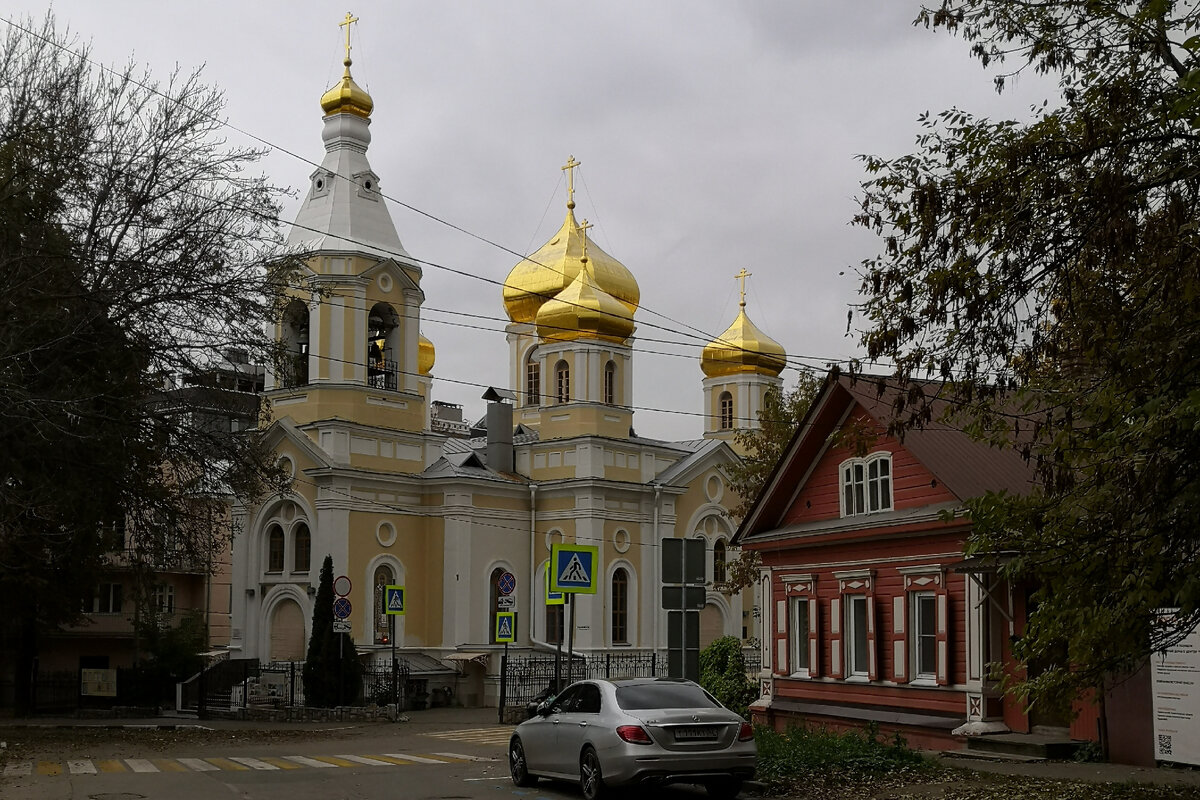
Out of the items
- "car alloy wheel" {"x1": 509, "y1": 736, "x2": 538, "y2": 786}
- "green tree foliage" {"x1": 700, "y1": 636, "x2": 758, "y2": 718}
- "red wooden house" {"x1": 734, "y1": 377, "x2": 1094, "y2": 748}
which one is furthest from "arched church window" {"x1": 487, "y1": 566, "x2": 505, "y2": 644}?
"car alloy wheel" {"x1": 509, "y1": 736, "x2": 538, "y2": 786}

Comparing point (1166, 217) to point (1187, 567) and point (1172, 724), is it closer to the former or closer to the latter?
point (1187, 567)

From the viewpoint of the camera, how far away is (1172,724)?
16156mm

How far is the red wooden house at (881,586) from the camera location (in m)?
20.3

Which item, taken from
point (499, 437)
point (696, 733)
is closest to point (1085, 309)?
point (696, 733)

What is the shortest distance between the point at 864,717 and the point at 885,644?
1.22 m

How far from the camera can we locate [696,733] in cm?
1463

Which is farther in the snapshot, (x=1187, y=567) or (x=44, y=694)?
(x=44, y=694)

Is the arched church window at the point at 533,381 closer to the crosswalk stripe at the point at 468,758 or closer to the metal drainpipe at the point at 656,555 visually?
the metal drainpipe at the point at 656,555

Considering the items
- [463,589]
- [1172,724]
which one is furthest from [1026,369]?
[463,589]

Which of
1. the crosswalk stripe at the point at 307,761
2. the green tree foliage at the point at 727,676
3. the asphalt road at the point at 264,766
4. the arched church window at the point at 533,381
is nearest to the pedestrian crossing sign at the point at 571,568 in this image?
the asphalt road at the point at 264,766

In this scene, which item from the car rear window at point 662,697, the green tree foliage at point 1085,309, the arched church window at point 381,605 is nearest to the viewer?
the green tree foliage at point 1085,309

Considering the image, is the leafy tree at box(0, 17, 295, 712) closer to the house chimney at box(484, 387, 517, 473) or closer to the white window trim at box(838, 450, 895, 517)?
the white window trim at box(838, 450, 895, 517)

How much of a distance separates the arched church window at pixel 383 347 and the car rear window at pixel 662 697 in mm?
28542

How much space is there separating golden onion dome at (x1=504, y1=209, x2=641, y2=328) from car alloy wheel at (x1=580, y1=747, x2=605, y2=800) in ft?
124
